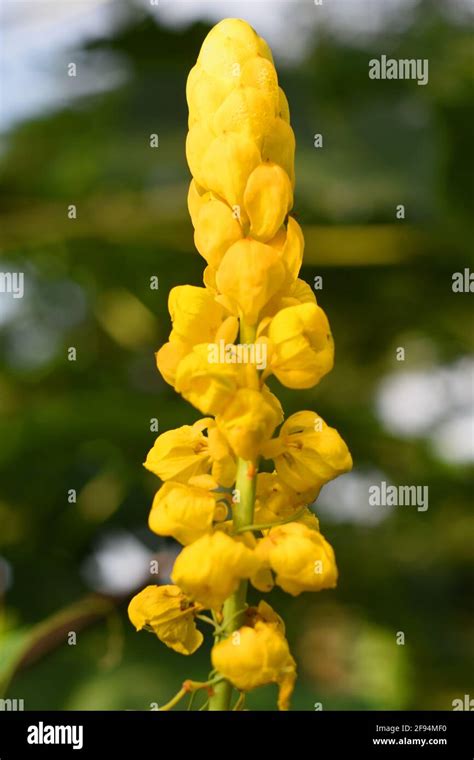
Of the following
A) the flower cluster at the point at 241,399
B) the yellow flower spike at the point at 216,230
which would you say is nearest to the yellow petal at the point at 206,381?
the flower cluster at the point at 241,399

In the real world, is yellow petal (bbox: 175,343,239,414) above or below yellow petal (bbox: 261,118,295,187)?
below

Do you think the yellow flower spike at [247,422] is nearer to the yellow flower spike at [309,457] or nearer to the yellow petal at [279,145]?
the yellow flower spike at [309,457]

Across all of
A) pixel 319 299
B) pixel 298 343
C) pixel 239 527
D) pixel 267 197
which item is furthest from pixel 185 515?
pixel 319 299

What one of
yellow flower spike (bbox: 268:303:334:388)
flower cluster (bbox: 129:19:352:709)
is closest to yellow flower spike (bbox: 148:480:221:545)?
flower cluster (bbox: 129:19:352:709)

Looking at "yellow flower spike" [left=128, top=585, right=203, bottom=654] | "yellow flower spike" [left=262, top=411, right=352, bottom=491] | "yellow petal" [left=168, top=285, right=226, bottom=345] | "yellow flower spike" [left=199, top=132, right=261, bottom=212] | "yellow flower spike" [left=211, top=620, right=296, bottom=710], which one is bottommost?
"yellow flower spike" [left=211, top=620, right=296, bottom=710]

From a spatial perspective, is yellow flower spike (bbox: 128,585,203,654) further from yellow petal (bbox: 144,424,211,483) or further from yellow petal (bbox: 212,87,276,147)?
yellow petal (bbox: 212,87,276,147)
